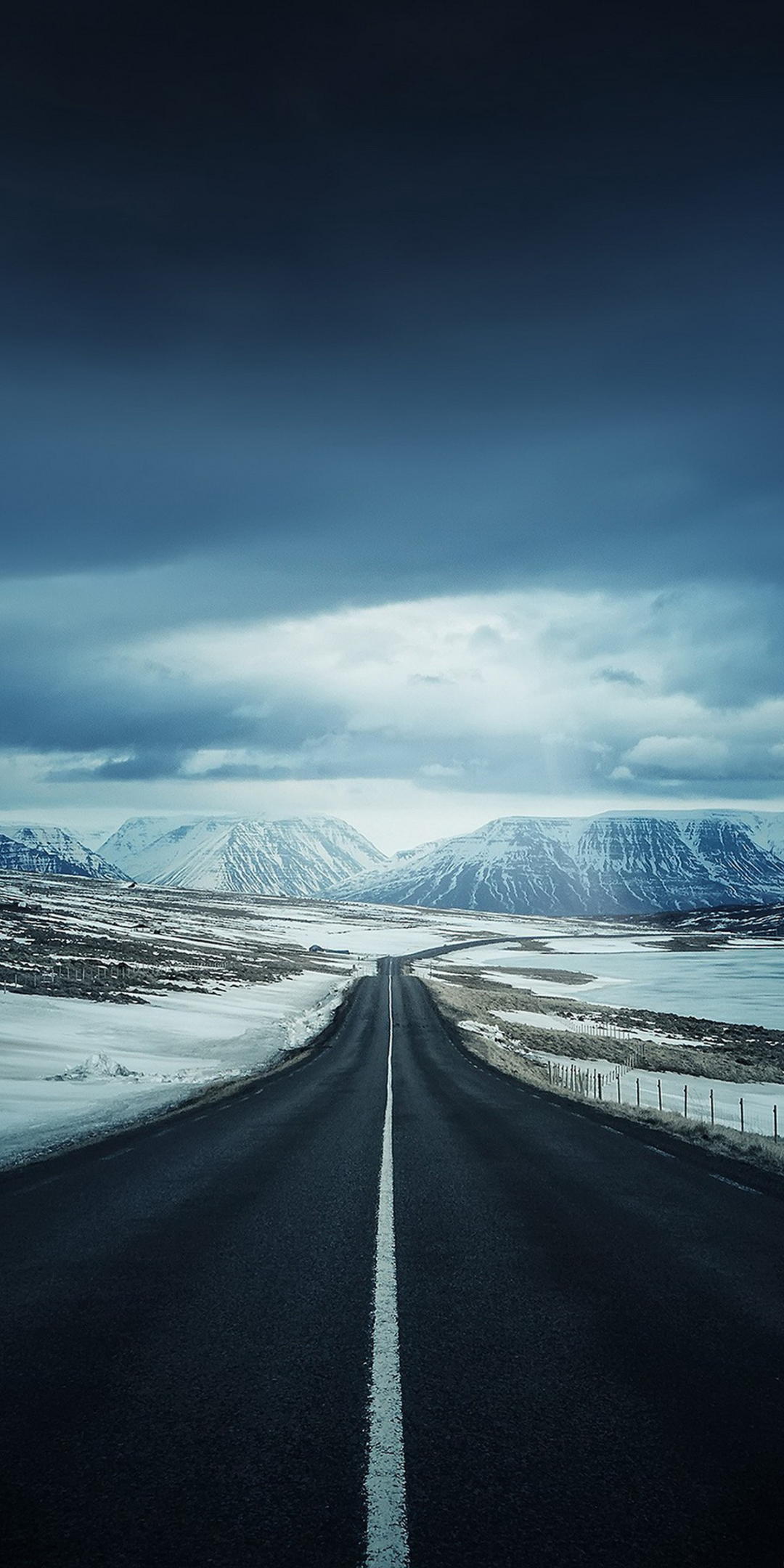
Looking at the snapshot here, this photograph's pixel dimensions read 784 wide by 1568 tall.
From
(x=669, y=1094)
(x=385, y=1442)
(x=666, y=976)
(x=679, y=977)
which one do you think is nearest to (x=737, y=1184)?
(x=385, y=1442)

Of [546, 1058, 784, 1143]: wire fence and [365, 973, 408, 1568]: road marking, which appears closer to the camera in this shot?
[365, 973, 408, 1568]: road marking

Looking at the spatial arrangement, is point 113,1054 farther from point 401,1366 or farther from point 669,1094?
point 401,1366

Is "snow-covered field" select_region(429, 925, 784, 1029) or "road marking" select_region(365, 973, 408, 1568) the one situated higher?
"road marking" select_region(365, 973, 408, 1568)

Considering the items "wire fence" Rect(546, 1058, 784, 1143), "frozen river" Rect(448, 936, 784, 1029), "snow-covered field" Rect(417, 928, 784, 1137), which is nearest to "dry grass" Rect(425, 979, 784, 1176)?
"snow-covered field" Rect(417, 928, 784, 1137)

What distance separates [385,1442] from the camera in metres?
4.20

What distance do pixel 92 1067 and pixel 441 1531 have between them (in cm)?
2172

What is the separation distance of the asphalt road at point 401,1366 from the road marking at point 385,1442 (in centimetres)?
5

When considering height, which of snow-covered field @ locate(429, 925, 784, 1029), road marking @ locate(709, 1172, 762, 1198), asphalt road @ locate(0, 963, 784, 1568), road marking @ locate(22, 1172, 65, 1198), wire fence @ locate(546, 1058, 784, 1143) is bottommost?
snow-covered field @ locate(429, 925, 784, 1029)

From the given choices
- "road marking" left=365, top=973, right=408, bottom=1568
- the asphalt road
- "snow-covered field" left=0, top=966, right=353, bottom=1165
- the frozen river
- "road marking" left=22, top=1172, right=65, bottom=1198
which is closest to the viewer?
"road marking" left=365, top=973, right=408, bottom=1568

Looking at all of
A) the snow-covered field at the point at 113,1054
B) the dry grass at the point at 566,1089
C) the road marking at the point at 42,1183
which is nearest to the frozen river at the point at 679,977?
the dry grass at the point at 566,1089

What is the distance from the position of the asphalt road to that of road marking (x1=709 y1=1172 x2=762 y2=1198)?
1.8 inches

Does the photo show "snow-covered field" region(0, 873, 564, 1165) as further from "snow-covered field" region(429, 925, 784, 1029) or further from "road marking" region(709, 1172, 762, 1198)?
"snow-covered field" region(429, 925, 784, 1029)

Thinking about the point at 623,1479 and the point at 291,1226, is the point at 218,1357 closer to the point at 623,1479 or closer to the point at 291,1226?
the point at 623,1479

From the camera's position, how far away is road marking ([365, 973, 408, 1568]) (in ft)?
10.9
